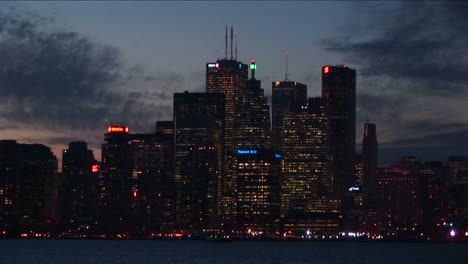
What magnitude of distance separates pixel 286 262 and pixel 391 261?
78.8ft

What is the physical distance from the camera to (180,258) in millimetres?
194000

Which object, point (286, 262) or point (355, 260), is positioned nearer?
point (286, 262)

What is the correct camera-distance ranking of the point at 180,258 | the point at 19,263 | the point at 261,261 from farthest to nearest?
the point at 180,258, the point at 261,261, the point at 19,263

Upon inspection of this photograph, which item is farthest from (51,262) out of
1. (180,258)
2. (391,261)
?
(391,261)

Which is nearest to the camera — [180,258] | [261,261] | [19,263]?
[19,263]

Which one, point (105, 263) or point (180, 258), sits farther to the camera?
point (180, 258)

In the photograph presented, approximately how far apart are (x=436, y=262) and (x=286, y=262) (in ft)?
105

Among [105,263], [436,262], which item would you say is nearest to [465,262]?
[436,262]

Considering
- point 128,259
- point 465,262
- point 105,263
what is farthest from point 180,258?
point 465,262

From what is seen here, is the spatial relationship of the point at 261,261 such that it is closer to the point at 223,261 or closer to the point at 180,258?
the point at 223,261

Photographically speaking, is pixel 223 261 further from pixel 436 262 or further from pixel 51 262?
pixel 436 262

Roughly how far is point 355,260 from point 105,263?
168ft

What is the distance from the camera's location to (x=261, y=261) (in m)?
181

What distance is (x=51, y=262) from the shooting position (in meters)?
173
